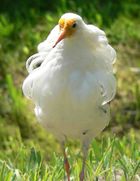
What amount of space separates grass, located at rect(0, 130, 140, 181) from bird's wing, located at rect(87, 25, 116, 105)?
0.42 m

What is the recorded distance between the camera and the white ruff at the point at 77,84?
3.59m

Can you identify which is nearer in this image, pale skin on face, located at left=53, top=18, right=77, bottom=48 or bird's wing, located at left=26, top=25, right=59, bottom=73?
pale skin on face, located at left=53, top=18, right=77, bottom=48

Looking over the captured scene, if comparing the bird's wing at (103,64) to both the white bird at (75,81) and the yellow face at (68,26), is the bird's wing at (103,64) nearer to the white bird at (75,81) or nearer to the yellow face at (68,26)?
the white bird at (75,81)

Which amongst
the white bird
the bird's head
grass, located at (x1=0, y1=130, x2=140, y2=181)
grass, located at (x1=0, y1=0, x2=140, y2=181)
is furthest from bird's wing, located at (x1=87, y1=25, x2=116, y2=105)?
grass, located at (x1=0, y1=0, x2=140, y2=181)

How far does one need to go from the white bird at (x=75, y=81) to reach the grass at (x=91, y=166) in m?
0.27

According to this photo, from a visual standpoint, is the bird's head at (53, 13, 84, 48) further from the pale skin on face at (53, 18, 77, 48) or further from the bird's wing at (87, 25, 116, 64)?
the bird's wing at (87, 25, 116, 64)

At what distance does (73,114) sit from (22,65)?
9.34 feet

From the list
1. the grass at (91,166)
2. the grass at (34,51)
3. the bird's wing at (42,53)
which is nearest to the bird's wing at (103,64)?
the bird's wing at (42,53)

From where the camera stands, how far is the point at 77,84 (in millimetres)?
3594

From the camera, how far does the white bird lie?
3586 millimetres

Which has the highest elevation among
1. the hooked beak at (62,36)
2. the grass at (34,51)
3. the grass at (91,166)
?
the hooked beak at (62,36)

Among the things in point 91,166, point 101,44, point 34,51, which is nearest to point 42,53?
point 101,44

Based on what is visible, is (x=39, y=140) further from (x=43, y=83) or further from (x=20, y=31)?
(x=43, y=83)

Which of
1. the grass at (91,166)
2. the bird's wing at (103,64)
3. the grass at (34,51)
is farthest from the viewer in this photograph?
the grass at (34,51)
